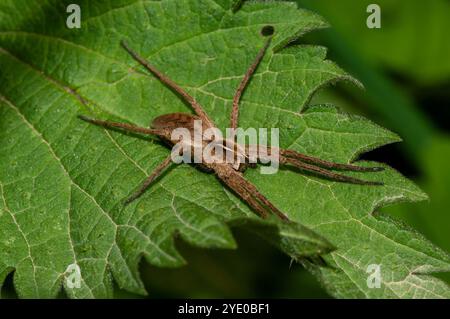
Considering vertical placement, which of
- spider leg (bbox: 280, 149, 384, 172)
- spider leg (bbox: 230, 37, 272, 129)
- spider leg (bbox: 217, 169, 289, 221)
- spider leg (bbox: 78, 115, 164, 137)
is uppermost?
spider leg (bbox: 230, 37, 272, 129)

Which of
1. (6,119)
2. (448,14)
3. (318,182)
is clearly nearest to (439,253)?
(318,182)

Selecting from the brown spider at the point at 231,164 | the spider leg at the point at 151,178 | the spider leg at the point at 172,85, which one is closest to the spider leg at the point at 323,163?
the brown spider at the point at 231,164

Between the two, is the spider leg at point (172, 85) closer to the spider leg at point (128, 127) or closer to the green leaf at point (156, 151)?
the green leaf at point (156, 151)

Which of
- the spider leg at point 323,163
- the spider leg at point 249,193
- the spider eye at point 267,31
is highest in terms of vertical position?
the spider eye at point 267,31

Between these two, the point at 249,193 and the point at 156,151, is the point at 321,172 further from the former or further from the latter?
the point at 156,151

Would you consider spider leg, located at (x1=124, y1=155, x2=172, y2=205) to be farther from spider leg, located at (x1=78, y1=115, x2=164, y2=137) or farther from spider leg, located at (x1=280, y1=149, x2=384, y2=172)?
spider leg, located at (x1=280, y1=149, x2=384, y2=172)

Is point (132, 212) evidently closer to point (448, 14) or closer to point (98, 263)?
point (98, 263)

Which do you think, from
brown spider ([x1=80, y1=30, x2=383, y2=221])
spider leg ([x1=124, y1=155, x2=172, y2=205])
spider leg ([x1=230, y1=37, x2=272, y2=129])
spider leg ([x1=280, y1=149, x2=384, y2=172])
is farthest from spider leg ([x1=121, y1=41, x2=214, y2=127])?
spider leg ([x1=280, y1=149, x2=384, y2=172])
